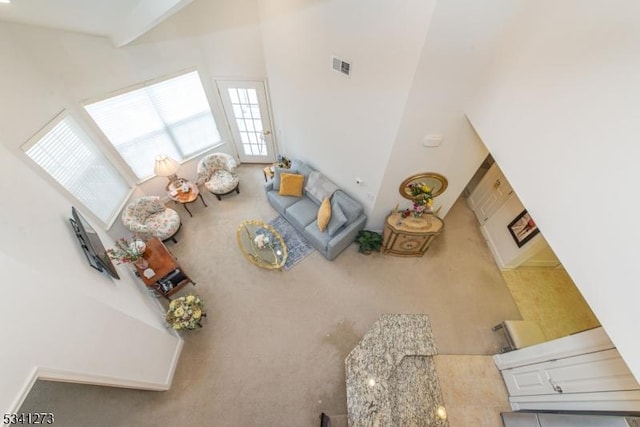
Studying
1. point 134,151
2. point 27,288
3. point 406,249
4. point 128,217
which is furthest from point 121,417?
point 406,249

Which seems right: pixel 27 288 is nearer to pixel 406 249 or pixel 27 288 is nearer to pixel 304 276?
pixel 304 276

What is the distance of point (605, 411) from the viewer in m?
2.11

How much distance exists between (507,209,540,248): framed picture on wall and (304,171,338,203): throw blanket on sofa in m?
3.04

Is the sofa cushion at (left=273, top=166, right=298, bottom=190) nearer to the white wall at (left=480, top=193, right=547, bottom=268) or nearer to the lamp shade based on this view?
the lamp shade

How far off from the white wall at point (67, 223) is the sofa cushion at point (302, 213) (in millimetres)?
2539

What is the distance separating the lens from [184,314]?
3.46 metres

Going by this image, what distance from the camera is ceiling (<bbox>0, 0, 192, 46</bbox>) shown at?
2.44 meters

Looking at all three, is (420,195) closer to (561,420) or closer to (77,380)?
(561,420)

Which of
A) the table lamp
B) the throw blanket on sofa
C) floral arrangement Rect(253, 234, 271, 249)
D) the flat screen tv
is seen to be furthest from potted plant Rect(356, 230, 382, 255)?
the table lamp

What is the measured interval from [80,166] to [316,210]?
3710mm

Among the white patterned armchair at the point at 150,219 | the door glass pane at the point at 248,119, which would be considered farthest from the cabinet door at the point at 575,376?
the door glass pane at the point at 248,119

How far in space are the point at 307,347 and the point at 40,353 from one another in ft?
9.03

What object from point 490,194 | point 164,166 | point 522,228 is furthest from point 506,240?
point 164,166

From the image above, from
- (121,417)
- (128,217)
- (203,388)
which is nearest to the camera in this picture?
(121,417)
